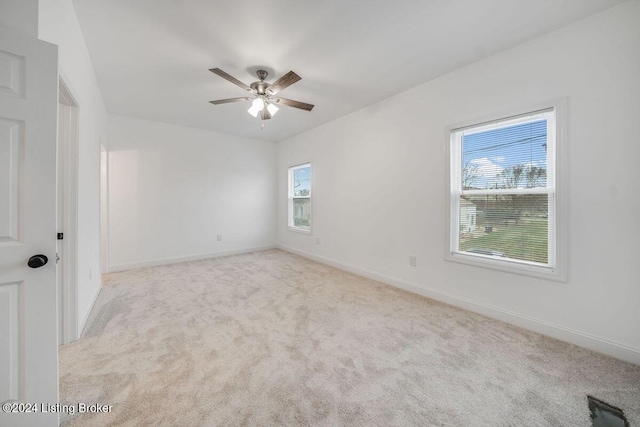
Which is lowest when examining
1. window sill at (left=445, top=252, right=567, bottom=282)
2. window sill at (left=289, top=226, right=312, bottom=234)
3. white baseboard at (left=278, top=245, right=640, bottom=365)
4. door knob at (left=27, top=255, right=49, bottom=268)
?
white baseboard at (left=278, top=245, right=640, bottom=365)

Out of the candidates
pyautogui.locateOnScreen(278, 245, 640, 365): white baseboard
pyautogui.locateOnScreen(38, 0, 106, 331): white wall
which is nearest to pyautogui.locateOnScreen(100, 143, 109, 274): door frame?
pyautogui.locateOnScreen(38, 0, 106, 331): white wall

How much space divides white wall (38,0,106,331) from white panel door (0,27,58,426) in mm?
375

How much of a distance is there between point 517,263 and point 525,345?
2.35 ft

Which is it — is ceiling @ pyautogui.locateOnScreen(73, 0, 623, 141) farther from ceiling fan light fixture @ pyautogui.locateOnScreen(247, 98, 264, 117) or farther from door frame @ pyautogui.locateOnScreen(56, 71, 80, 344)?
door frame @ pyautogui.locateOnScreen(56, 71, 80, 344)

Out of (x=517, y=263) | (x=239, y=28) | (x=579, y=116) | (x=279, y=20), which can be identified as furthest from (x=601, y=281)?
(x=239, y=28)

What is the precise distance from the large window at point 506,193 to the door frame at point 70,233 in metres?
3.62

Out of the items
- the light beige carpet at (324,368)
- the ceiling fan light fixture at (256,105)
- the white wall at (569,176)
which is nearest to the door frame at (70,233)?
the light beige carpet at (324,368)

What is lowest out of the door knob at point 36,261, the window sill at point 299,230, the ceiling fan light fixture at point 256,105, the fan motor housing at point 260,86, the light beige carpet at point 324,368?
the light beige carpet at point 324,368

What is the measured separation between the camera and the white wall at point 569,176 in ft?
5.93

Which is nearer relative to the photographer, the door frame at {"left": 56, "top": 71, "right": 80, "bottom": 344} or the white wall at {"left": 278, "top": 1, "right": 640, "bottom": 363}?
the white wall at {"left": 278, "top": 1, "right": 640, "bottom": 363}

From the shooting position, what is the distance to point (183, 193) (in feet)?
15.3

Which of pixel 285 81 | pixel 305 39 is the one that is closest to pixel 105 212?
pixel 285 81

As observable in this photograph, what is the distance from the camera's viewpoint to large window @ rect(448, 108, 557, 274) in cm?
221

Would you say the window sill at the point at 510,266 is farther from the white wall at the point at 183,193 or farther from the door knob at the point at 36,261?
the white wall at the point at 183,193
